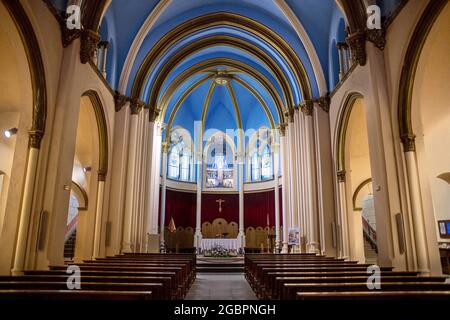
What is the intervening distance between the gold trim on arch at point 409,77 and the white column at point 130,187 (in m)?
9.22

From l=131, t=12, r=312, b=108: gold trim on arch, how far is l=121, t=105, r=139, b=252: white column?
45.6 inches

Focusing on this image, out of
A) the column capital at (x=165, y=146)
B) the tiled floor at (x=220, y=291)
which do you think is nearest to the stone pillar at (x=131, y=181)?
the tiled floor at (x=220, y=291)

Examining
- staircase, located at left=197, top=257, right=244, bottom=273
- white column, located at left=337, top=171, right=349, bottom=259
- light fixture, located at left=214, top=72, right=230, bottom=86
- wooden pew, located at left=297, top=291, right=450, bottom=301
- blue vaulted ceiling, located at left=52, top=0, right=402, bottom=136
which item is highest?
light fixture, located at left=214, top=72, right=230, bottom=86

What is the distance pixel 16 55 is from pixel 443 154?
39.7 feet

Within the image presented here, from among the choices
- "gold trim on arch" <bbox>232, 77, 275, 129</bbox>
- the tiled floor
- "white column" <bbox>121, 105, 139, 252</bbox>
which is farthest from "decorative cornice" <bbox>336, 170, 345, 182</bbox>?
"gold trim on arch" <bbox>232, 77, 275, 129</bbox>

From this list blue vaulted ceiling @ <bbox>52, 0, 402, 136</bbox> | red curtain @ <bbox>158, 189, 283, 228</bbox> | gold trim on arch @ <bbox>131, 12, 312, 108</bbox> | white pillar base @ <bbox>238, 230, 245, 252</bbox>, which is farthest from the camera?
red curtain @ <bbox>158, 189, 283, 228</bbox>

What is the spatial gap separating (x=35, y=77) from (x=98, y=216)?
202 inches

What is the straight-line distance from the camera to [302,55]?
13766mm

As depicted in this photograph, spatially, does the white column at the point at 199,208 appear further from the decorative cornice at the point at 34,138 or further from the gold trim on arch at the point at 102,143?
the decorative cornice at the point at 34,138

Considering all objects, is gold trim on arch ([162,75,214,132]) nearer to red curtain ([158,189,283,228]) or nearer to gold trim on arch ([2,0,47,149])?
red curtain ([158,189,283,228])

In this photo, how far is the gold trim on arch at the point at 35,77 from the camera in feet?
22.3

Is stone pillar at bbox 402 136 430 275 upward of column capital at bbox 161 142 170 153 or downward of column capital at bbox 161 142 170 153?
downward

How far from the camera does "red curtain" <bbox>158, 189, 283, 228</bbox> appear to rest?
22.4 m

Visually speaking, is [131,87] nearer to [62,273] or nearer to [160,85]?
[160,85]
